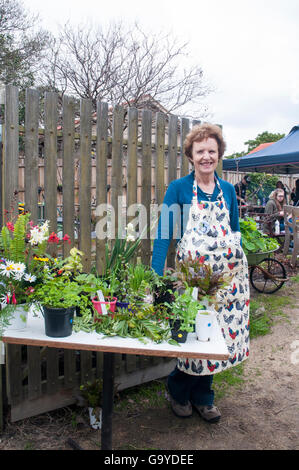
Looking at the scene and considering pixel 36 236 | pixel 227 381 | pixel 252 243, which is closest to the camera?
pixel 36 236

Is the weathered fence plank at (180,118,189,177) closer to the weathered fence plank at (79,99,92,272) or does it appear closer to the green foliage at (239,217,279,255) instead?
the weathered fence plank at (79,99,92,272)

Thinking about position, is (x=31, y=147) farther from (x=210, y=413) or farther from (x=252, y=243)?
(x=252, y=243)

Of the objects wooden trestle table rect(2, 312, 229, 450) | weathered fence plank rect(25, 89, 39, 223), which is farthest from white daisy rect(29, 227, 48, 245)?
weathered fence plank rect(25, 89, 39, 223)

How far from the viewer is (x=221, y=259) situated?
7.44 feet

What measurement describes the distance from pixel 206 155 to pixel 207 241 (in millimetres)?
517

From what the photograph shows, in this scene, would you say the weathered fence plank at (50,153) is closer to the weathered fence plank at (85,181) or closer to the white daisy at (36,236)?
the weathered fence plank at (85,181)

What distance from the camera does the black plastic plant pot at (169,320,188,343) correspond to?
5.33 ft

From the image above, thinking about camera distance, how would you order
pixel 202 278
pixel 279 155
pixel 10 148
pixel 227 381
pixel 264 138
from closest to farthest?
1. pixel 202 278
2. pixel 10 148
3. pixel 227 381
4. pixel 279 155
5. pixel 264 138

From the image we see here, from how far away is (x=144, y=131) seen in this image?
2842 millimetres

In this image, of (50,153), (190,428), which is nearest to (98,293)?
(50,153)

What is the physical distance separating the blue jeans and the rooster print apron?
0.16m

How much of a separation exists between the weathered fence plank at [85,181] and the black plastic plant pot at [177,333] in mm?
1074
